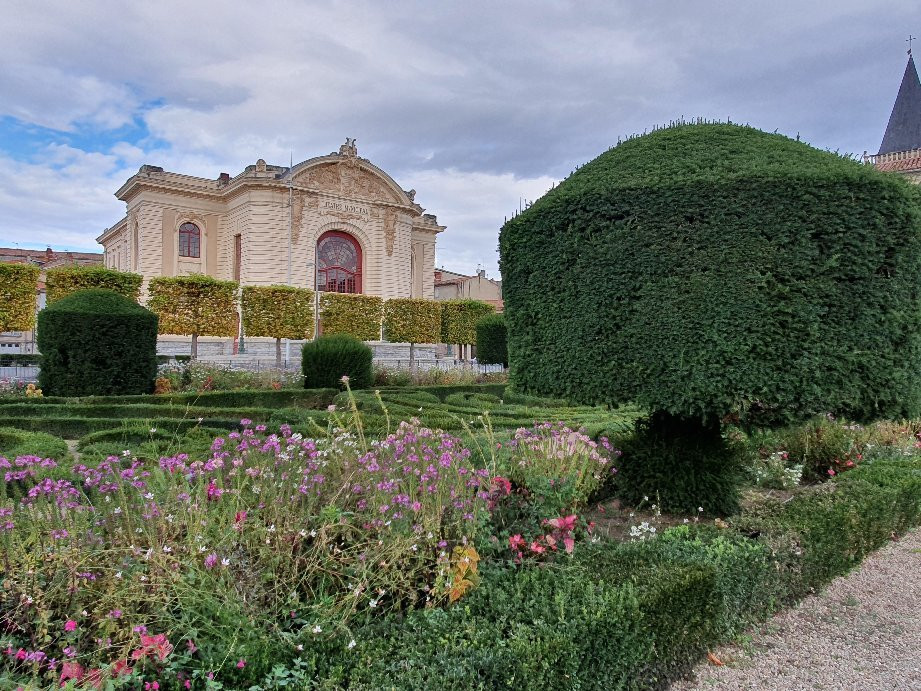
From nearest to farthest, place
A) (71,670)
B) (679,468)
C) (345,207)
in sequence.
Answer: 1. (71,670)
2. (679,468)
3. (345,207)

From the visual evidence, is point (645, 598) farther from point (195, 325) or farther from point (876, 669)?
point (195, 325)

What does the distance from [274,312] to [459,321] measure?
7982 millimetres

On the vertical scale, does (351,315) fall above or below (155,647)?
above

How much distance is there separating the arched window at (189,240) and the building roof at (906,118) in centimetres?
3192

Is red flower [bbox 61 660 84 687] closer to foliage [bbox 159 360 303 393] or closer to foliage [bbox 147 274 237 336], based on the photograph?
foliage [bbox 159 360 303 393]

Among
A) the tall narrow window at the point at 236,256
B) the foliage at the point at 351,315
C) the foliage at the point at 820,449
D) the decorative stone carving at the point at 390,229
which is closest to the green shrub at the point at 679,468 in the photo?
the foliage at the point at 820,449

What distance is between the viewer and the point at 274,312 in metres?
19.6

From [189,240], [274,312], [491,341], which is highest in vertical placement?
[189,240]

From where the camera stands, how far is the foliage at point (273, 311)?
1941 cm

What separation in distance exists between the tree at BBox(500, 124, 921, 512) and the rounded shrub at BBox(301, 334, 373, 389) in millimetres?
11019

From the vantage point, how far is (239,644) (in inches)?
83.6

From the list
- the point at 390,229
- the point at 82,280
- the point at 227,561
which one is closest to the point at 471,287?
the point at 390,229

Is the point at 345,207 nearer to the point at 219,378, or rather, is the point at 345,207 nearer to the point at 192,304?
the point at 192,304

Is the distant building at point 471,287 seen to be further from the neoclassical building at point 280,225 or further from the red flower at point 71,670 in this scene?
the red flower at point 71,670
